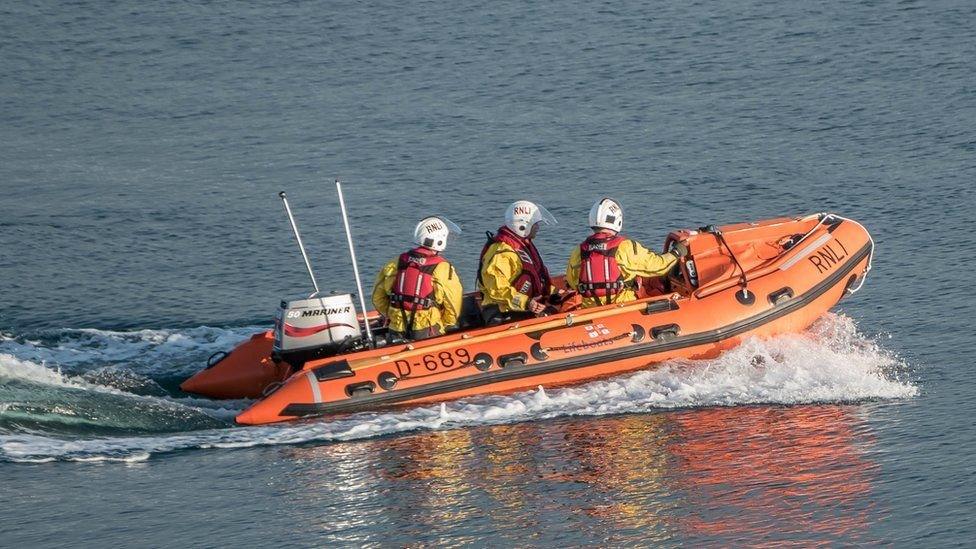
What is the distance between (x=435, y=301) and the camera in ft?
33.3

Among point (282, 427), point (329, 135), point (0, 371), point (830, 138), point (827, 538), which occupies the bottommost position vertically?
point (827, 538)

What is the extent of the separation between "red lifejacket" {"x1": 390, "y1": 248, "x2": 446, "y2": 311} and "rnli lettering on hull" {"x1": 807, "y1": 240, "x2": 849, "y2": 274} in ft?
9.55

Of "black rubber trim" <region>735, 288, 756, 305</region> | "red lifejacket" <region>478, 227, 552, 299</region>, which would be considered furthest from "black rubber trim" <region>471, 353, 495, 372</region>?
"black rubber trim" <region>735, 288, 756, 305</region>

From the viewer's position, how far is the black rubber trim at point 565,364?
9.73m

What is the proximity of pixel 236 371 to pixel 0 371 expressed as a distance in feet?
5.44

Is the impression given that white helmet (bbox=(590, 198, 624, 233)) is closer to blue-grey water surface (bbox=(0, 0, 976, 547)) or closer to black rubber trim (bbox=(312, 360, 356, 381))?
blue-grey water surface (bbox=(0, 0, 976, 547))

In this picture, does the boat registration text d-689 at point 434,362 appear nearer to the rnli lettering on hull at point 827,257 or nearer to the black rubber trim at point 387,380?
the black rubber trim at point 387,380

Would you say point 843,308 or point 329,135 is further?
point 329,135

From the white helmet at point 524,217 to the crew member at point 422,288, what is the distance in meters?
0.47

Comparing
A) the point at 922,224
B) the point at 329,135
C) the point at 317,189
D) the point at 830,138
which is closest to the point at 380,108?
the point at 329,135

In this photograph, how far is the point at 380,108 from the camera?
18.3 metres

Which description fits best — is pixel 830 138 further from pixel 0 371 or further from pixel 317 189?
pixel 0 371

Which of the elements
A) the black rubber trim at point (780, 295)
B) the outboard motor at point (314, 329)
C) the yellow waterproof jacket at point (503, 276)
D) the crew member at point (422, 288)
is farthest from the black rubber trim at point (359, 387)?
the black rubber trim at point (780, 295)

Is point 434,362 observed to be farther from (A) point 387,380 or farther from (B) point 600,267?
(B) point 600,267
